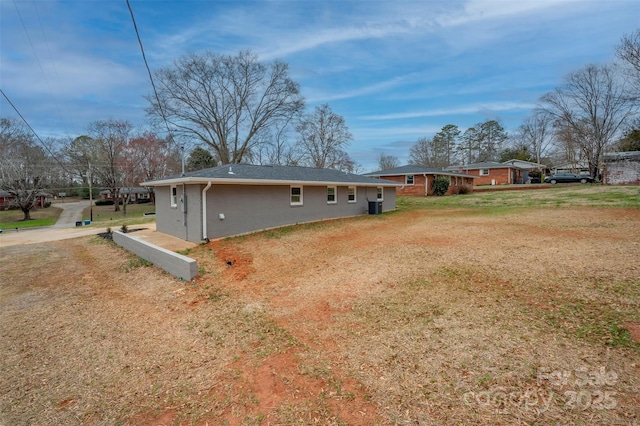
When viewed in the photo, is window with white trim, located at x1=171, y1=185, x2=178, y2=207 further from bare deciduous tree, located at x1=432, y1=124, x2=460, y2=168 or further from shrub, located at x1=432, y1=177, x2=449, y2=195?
bare deciduous tree, located at x1=432, y1=124, x2=460, y2=168

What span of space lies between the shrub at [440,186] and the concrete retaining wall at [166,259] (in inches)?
943

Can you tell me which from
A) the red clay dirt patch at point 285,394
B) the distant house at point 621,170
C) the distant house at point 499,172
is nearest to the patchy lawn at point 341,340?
the red clay dirt patch at point 285,394

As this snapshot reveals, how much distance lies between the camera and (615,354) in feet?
10.5

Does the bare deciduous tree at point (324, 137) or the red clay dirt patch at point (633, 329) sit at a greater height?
the bare deciduous tree at point (324, 137)

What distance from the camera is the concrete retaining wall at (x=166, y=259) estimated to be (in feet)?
22.9

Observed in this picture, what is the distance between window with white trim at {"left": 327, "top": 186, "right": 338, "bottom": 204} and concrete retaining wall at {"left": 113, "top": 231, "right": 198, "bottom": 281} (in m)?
8.97

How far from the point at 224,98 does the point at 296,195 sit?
68.0 feet

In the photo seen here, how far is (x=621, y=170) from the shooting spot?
26.3 m

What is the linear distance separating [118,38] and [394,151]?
4612cm

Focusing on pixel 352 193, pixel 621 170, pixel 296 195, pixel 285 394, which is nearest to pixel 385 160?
pixel 621 170

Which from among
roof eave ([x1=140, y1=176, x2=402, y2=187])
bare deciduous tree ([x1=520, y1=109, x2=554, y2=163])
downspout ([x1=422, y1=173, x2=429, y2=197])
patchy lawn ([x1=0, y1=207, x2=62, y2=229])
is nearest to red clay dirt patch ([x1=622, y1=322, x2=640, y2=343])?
roof eave ([x1=140, y1=176, x2=402, y2=187])

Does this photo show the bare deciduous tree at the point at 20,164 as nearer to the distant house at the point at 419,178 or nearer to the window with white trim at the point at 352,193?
the window with white trim at the point at 352,193

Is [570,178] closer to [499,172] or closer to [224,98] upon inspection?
[499,172]

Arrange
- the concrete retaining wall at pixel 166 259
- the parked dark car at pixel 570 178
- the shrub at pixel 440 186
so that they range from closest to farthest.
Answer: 1. the concrete retaining wall at pixel 166 259
2. the shrub at pixel 440 186
3. the parked dark car at pixel 570 178
